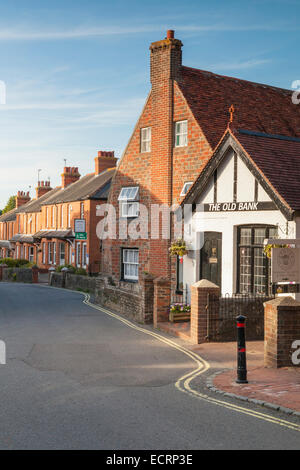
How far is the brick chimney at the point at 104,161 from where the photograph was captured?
45.4 m

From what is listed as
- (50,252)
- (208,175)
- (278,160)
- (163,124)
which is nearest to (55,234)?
(50,252)

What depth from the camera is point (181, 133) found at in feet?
76.6

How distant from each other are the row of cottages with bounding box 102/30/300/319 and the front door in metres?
0.04

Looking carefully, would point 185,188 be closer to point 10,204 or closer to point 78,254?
point 78,254

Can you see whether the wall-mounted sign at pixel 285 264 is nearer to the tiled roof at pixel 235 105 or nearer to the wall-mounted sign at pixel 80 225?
the tiled roof at pixel 235 105

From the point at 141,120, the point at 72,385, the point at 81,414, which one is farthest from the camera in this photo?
the point at 141,120

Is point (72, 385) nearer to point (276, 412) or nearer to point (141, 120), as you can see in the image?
point (276, 412)

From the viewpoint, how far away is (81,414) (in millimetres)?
7773

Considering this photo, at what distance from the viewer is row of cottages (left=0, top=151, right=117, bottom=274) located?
40281 millimetres

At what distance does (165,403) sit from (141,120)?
1881cm

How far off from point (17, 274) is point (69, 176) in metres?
13.3

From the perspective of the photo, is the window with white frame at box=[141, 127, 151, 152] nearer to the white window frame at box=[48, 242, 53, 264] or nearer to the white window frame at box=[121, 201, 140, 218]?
the white window frame at box=[121, 201, 140, 218]

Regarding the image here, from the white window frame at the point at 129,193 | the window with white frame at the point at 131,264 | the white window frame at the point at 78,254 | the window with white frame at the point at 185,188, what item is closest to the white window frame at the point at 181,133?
the window with white frame at the point at 185,188

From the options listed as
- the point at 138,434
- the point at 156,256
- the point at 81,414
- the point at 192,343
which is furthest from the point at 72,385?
the point at 156,256
